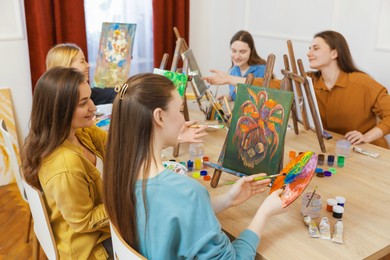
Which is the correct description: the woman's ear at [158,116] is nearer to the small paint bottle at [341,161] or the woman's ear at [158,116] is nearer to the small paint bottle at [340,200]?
the small paint bottle at [340,200]

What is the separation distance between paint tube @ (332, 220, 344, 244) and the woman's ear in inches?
26.1

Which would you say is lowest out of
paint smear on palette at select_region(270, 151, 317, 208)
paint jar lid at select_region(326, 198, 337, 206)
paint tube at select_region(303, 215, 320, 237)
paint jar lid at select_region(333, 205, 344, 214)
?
paint tube at select_region(303, 215, 320, 237)

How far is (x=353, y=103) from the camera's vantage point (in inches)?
98.7

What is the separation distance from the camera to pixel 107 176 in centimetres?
Answer: 116

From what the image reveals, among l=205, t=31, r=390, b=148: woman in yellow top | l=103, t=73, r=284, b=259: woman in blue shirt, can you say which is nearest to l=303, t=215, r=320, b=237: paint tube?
l=103, t=73, r=284, b=259: woman in blue shirt

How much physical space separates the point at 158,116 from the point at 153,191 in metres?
0.21

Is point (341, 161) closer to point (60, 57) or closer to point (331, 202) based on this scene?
point (331, 202)

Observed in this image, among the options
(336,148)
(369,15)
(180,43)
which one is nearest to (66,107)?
(180,43)

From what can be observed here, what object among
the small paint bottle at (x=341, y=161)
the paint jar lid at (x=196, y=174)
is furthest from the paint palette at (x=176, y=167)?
the small paint bottle at (x=341, y=161)

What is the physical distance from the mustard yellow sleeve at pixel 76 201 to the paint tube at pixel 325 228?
744 millimetres

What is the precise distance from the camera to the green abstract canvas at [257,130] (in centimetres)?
157

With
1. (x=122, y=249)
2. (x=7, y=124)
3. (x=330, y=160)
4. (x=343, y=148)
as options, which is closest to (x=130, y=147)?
(x=122, y=249)

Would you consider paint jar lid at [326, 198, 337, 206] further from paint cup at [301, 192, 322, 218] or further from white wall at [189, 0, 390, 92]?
white wall at [189, 0, 390, 92]

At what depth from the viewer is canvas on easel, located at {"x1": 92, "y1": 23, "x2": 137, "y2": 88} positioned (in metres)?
3.04
